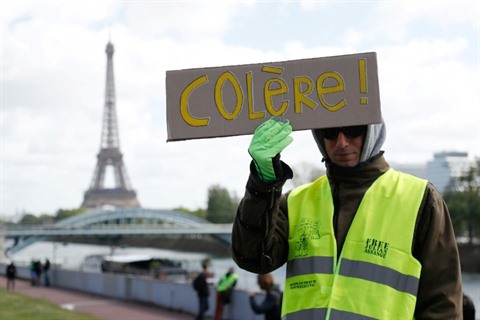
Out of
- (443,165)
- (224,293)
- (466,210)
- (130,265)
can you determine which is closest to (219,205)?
(466,210)

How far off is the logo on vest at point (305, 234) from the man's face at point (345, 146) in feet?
0.63

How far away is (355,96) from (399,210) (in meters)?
0.34

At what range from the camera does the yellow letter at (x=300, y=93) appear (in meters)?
2.45

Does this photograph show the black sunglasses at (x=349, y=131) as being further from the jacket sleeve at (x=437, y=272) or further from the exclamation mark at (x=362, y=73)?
the jacket sleeve at (x=437, y=272)

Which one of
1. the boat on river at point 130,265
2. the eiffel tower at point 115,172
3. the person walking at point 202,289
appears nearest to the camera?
the person walking at point 202,289

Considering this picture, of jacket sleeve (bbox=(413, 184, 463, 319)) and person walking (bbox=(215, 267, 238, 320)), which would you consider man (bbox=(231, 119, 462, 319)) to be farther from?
person walking (bbox=(215, 267, 238, 320))

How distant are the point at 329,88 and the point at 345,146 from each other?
0.55 ft

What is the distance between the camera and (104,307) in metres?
18.4

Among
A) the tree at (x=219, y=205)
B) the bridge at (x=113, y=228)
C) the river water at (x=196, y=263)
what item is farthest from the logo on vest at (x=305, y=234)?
the tree at (x=219, y=205)

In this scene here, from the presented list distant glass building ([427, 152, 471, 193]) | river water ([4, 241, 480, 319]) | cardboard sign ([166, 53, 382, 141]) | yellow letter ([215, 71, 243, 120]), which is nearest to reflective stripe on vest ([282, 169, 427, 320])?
cardboard sign ([166, 53, 382, 141])

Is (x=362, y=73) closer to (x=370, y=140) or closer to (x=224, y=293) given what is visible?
(x=370, y=140)

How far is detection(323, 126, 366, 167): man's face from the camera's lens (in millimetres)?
2449

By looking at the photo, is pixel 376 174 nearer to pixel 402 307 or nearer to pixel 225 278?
pixel 402 307

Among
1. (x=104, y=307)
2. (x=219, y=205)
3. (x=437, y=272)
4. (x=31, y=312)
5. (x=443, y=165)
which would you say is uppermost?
(x=443, y=165)
